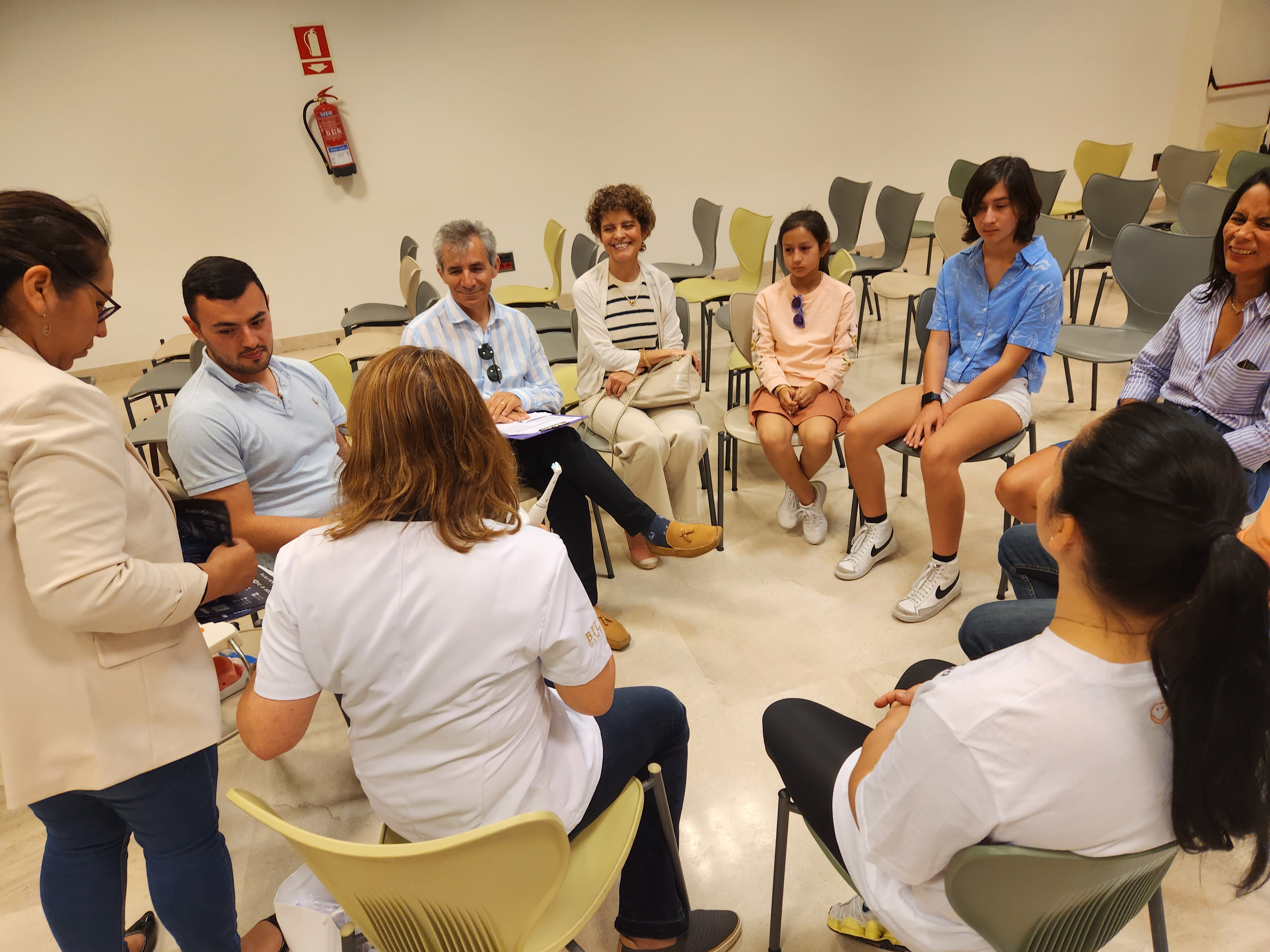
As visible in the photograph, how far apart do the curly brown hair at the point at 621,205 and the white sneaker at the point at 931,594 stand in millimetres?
1630

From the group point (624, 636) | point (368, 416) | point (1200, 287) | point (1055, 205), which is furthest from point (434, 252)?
point (1055, 205)

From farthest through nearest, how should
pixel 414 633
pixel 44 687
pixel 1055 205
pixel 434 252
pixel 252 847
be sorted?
pixel 1055 205, pixel 434 252, pixel 252 847, pixel 44 687, pixel 414 633

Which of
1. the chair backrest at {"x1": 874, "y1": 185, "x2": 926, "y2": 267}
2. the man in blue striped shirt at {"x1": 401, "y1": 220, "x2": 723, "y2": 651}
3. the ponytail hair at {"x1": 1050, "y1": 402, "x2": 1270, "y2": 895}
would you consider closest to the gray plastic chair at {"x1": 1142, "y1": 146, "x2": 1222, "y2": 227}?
the chair backrest at {"x1": 874, "y1": 185, "x2": 926, "y2": 267}

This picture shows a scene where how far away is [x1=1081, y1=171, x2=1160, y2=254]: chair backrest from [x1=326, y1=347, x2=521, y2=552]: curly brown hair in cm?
481

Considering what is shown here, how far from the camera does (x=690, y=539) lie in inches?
102

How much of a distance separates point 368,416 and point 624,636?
64.2 inches

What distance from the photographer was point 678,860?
1498 millimetres

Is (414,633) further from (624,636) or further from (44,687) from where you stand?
(624,636)

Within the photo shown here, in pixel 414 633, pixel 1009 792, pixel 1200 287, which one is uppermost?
pixel 1200 287

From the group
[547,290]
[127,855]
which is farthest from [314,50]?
[127,855]

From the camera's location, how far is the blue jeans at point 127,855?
1.32m

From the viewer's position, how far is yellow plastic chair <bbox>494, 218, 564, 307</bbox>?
4.71 meters

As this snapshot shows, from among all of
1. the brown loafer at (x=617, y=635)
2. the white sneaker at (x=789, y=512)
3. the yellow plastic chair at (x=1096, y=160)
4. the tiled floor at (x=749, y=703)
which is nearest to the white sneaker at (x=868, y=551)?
the tiled floor at (x=749, y=703)

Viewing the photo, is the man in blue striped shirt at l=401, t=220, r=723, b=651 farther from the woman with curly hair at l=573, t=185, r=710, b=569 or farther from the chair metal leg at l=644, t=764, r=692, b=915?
the chair metal leg at l=644, t=764, r=692, b=915
